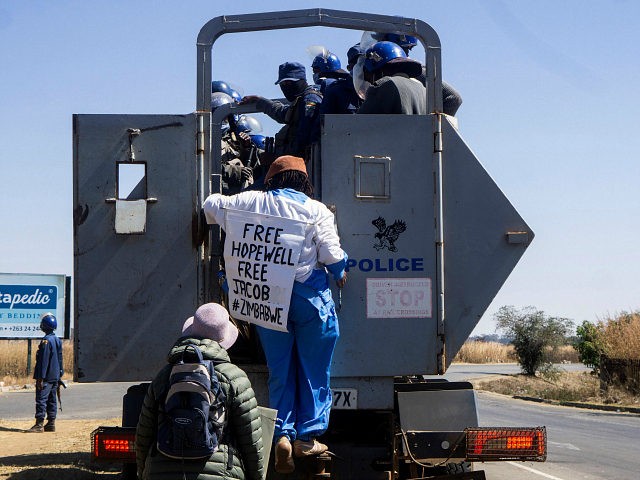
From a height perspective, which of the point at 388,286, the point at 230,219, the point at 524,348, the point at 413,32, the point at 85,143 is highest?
the point at 413,32

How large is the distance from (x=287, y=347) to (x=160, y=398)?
1206 millimetres

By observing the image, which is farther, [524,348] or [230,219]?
[524,348]

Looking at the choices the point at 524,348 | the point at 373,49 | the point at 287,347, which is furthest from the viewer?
the point at 524,348

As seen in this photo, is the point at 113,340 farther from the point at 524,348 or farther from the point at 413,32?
the point at 524,348

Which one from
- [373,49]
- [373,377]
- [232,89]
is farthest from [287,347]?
[232,89]

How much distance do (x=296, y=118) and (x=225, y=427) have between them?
397cm

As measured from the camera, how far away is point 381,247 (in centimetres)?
602

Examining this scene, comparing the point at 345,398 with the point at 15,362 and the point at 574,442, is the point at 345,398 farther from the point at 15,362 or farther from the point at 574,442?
the point at 15,362

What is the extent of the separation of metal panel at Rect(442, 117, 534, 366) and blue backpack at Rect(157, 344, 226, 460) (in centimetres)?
213

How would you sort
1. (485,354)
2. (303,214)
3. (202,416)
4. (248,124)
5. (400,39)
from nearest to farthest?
(202,416) → (303,214) → (400,39) → (248,124) → (485,354)

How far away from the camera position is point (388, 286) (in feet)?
19.7

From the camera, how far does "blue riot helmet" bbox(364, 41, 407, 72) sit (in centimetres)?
742

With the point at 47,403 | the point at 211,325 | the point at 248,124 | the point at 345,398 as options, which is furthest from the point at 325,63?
the point at 47,403

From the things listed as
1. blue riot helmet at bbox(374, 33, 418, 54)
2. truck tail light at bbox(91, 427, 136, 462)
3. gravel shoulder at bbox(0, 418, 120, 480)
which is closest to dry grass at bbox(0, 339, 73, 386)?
gravel shoulder at bbox(0, 418, 120, 480)
